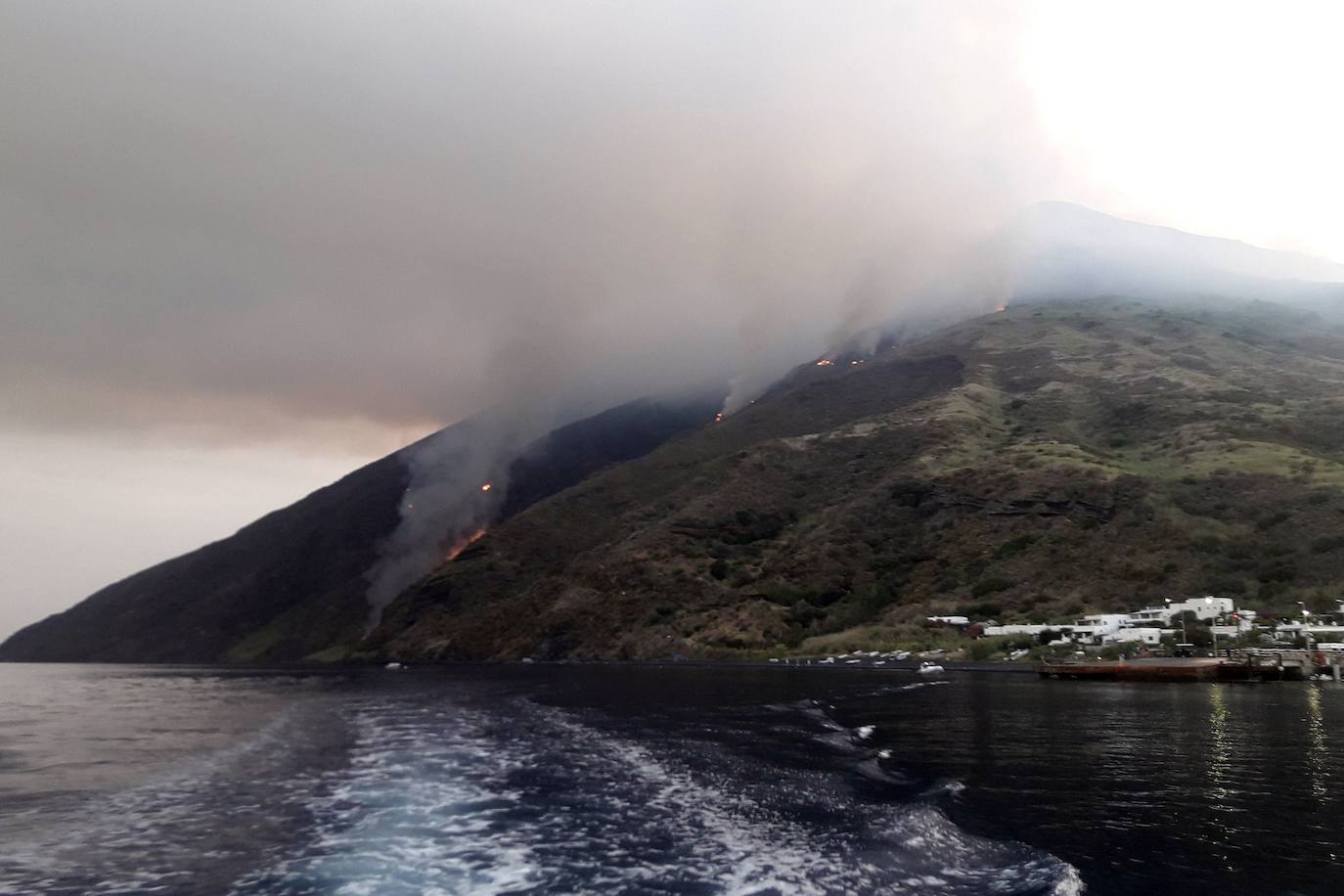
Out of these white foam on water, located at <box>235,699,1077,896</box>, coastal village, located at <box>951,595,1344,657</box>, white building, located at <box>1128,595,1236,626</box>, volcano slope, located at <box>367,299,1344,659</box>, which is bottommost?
coastal village, located at <box>951,595,1344,657</box>

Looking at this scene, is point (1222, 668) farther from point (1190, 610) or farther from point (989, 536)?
point (989, 536)

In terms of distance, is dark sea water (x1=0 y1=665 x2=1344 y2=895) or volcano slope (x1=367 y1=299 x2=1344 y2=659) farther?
volcano slope (x1=367 y1=299 x2=1344 y2=659)

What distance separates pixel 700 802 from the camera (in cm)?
2789

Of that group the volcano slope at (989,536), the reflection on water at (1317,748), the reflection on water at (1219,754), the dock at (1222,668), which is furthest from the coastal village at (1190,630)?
the reflection on water at (1219,754)

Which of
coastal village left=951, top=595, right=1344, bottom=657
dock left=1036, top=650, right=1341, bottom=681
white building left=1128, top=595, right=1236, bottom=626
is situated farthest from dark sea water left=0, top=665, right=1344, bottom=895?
white building left=1128, top=595, right=1236, bottom=626

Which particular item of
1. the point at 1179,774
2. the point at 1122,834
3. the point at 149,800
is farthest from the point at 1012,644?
the point at 149,800

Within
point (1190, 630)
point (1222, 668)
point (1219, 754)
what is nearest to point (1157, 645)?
point (1190, 630)

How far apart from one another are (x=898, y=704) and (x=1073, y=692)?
19.5 metres

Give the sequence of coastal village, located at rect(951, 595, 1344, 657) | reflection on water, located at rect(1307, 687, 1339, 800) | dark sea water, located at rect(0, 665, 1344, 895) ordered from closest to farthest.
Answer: dark sea water, located at rect(0, 665, 1344, 895) → reflection on water, located at rect(1307, 687, 1339, 800) → coastal village, located at rect(951, 595, 1344, 657)

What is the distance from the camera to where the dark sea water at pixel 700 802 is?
19922 mm

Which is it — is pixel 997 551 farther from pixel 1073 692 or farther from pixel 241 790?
pixel 241 790

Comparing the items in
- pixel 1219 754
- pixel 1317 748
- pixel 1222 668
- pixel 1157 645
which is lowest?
pixel 1222 668

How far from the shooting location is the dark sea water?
65.4 ft

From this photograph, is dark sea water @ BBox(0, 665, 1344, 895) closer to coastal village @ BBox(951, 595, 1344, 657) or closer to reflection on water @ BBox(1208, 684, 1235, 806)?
reflection on water @ BBox(1208, 684, 1235, 806)
